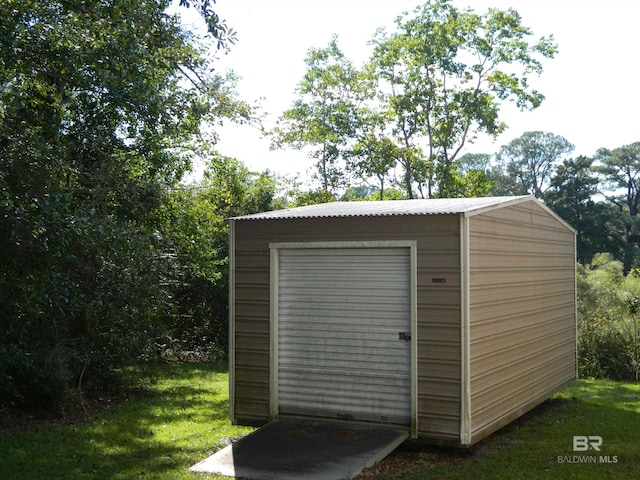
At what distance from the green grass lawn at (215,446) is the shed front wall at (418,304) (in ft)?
1.49

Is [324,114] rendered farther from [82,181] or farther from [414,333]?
[414,333]

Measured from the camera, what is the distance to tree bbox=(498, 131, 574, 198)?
150 ft

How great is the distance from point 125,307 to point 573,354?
21.8ft

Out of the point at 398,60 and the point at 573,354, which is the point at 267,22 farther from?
the point at 398,60

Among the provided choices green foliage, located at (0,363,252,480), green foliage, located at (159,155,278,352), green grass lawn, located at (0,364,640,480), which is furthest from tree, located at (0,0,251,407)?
green grass lawn, located at (0,364,640,480)

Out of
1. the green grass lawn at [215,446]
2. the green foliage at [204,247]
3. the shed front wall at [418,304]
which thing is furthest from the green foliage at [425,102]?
the shed front wall at [418,304]

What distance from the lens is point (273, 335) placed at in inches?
295

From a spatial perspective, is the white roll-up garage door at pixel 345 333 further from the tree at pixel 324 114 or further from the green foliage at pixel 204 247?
the tree at pixel 324 114

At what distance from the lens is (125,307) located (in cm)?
963

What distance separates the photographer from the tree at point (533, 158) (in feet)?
150

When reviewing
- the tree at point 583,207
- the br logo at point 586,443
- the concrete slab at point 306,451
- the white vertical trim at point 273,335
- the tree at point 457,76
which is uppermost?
the tree at point 457,76

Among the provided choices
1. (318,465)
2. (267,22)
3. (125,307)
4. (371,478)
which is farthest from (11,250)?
(267,22)

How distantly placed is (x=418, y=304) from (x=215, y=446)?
2.60 m

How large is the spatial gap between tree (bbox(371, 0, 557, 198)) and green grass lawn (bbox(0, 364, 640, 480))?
15344 millimetres
